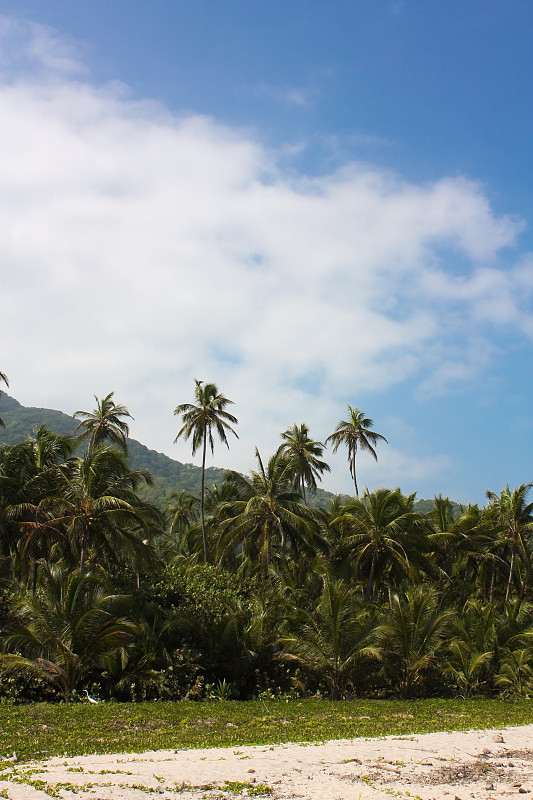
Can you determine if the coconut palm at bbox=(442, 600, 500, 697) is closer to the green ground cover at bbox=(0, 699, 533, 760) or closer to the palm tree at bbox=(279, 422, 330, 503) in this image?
the green ground cover at bbox=(0, 699, 533, 760)

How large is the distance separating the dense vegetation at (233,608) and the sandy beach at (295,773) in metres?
8.41

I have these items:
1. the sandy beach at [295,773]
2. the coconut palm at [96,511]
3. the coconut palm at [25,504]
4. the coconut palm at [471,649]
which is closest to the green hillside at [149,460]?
the coconut palm at [25,504]

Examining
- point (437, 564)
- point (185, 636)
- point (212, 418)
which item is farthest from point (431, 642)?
point (212, 418)

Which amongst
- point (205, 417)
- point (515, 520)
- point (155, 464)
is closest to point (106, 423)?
point (205, 417)

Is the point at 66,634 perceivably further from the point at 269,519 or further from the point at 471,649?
the point at 471,649

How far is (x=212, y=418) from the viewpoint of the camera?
1550 inches

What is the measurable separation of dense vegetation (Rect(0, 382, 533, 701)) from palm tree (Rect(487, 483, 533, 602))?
7.16m

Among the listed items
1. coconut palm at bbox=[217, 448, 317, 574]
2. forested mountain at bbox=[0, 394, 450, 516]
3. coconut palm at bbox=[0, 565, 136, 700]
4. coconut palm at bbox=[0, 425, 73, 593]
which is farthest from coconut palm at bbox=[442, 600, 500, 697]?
forested mountain at bbox=[0, 394, 450, 516]

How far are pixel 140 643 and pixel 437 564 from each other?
19773mm

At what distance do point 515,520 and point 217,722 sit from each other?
27777 millimetres

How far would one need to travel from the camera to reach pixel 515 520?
124 ft

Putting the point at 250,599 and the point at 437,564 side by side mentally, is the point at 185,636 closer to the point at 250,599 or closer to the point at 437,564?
the point at 250,599

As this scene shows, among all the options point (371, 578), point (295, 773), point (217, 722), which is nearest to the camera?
point (295, 773)

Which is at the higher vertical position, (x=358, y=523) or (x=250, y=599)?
(x=358, y=523)
